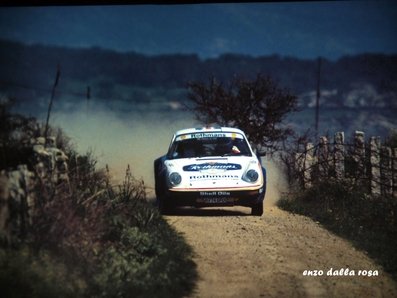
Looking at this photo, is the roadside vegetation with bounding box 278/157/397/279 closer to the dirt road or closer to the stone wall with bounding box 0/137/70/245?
the dirt road

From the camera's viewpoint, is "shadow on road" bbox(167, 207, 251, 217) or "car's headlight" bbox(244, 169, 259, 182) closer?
"car's headlight" bbox(244, 169, 259, 182)

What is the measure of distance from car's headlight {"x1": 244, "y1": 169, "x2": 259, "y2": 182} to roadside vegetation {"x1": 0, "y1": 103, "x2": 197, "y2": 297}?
1322mm

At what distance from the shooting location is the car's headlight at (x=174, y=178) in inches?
330

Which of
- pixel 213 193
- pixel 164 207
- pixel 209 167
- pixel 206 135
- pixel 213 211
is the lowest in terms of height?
pixel 213 211

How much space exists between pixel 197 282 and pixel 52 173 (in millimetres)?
2262

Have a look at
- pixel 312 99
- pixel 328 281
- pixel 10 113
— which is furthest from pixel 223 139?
pixel 10 113

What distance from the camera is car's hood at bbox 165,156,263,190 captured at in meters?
8.33

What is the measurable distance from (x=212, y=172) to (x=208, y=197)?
1.20 ft

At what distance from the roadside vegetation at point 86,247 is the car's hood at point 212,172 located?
72 cm

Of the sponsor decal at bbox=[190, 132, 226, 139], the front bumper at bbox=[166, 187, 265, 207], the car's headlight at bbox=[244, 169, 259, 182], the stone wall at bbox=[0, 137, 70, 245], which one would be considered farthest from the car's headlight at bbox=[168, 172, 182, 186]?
the stone wall at bbox=[0, 137, 70, 245]

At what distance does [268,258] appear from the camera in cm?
791

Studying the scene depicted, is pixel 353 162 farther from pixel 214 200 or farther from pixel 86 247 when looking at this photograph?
pixel 86 247

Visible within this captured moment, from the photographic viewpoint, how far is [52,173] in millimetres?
7289
